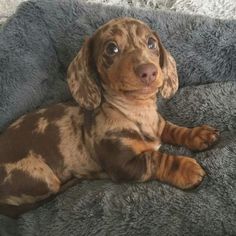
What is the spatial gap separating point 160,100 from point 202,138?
0.41 meters

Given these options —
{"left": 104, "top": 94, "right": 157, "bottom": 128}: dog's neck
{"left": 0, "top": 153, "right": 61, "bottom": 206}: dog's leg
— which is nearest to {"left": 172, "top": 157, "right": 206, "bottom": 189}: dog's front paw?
{"left": 104, "top": 94, "right": 157, "bottom": 128}: dog's neck

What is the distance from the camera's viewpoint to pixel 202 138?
2.01 m

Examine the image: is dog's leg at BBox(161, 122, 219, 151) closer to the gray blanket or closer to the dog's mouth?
the gray blanket

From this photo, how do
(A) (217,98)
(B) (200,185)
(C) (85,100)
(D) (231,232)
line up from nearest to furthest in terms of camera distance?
1. (D) (231,232)
2. (B) (200,185)
3. (C) (85,100)
4. (A) (217,98)

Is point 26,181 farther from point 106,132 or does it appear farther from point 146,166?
point 146,166

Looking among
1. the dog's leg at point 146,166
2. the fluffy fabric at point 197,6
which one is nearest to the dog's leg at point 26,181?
the dog's leg at point 146,166

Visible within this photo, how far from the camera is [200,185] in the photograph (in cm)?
178

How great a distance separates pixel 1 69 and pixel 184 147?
96 centimetres

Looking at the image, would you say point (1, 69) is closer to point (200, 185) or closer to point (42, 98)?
point (42, 98)

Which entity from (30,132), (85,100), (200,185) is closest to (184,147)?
(200,185)

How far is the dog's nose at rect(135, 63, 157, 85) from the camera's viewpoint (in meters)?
1.73

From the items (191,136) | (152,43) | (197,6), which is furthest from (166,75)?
(197,6)

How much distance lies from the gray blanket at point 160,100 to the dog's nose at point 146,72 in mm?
379

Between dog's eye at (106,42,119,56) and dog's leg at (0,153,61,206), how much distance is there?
531 mm
